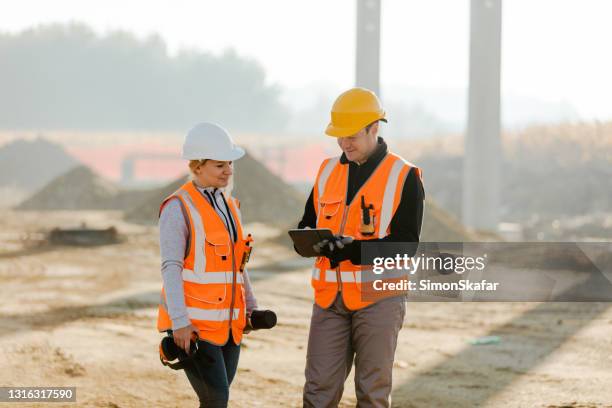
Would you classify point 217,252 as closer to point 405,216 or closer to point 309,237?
point 309,237

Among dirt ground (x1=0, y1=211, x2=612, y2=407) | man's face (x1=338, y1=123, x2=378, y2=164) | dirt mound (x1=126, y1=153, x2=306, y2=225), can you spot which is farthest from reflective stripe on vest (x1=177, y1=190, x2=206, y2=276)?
dirt mound (x1=126, y1=153, x2=306, y2=225)

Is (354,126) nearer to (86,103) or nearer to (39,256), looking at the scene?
(39,256)

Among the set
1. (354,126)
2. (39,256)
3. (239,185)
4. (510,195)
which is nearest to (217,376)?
(354,126)

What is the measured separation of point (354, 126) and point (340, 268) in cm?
65

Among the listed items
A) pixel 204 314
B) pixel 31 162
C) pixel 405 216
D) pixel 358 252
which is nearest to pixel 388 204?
pixel 405 216

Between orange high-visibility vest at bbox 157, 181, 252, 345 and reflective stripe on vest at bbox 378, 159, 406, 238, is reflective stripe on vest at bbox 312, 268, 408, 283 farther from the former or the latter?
orange high-visibility vest at bbox 157, 181, 252, 345

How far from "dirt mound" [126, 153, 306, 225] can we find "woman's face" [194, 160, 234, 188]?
21.2 m

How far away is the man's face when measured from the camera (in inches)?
158

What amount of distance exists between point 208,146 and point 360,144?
701 mm

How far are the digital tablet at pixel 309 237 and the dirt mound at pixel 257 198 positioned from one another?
21.1 metres

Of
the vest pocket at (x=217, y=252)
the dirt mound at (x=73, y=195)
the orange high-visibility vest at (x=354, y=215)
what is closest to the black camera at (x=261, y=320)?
the orange high-visibility vest at (x=354, y=215)

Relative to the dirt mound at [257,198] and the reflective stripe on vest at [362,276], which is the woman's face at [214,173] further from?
the dirt mound at [257,198]

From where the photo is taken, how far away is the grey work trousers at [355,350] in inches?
157

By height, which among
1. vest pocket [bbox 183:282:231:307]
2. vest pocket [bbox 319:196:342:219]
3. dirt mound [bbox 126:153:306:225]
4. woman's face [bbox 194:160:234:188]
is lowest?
dirt mound [bbox 126:153:306:225]
